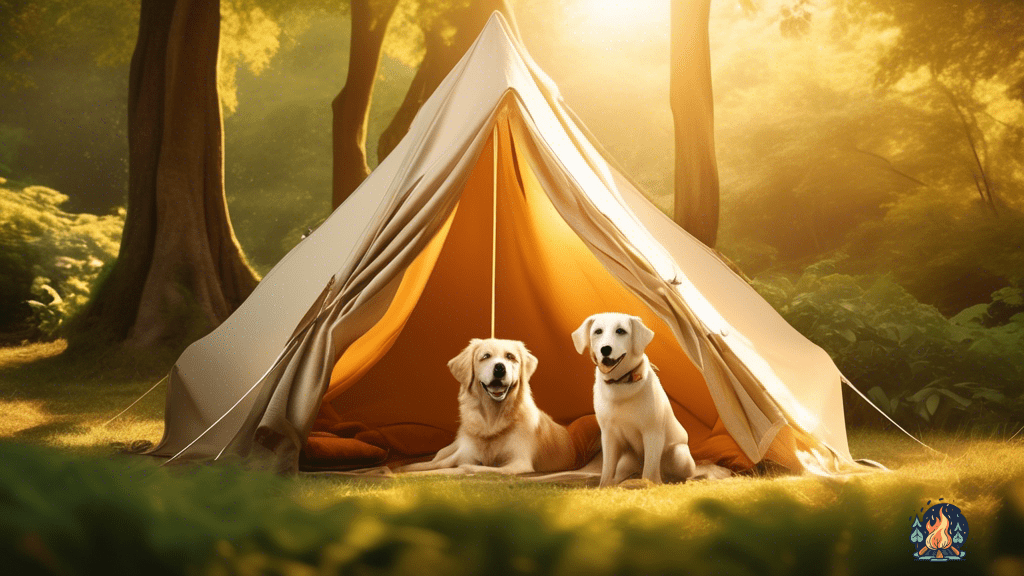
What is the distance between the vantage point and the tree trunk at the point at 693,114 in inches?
376

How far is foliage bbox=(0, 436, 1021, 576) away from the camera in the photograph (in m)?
0.79

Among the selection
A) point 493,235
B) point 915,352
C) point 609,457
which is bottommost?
point 609,457

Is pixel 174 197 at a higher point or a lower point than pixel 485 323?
higher

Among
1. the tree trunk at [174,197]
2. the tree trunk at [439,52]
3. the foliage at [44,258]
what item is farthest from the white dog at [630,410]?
the foliage at [44,258]

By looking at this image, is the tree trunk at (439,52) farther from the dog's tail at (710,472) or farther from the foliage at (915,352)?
the dog's tail at (710,472)

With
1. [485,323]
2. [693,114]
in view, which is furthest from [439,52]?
[485,323]

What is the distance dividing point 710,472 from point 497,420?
138 centimetres

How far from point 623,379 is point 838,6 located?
1286cm

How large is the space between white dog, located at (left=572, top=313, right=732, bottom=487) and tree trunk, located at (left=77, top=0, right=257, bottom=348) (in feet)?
21.9

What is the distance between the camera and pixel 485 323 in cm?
662

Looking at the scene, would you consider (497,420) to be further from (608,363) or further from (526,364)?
(608,363)

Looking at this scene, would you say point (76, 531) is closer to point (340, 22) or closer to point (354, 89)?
point (354, 89)

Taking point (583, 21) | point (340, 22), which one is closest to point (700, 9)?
point (583, 21)

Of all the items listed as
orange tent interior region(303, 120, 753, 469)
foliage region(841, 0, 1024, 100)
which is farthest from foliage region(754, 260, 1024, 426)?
foliage region(841, 0, 1024, 100)
